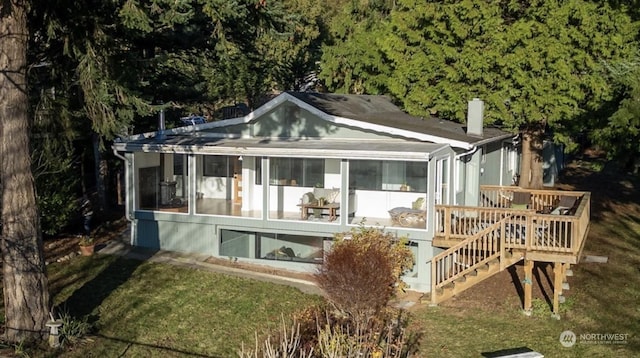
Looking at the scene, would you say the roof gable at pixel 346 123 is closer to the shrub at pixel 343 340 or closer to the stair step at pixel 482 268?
the stair step at pixel 482 268

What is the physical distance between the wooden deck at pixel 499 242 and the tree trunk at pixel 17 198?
9.57 m

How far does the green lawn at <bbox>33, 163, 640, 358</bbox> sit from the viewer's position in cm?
1437

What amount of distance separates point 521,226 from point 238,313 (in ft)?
24.6

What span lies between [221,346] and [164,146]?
8806 millimetres

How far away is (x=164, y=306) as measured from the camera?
16.3 meters

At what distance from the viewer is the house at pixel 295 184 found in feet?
63.5

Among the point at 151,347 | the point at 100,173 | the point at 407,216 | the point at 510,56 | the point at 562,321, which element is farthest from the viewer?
the point at 510,56

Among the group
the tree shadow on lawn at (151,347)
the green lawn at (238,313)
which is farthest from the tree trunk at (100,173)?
the tree shadow on lawn at (151,347)

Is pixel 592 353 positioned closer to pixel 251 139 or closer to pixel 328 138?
pixel 328 138

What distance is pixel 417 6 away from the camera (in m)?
29.0

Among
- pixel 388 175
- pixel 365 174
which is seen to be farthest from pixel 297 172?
pixel 388 175

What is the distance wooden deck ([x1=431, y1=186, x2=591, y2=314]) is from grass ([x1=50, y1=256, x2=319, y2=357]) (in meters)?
3.69

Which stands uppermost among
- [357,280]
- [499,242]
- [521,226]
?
[521,226]

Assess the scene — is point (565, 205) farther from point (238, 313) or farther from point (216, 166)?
point (216, 166)
